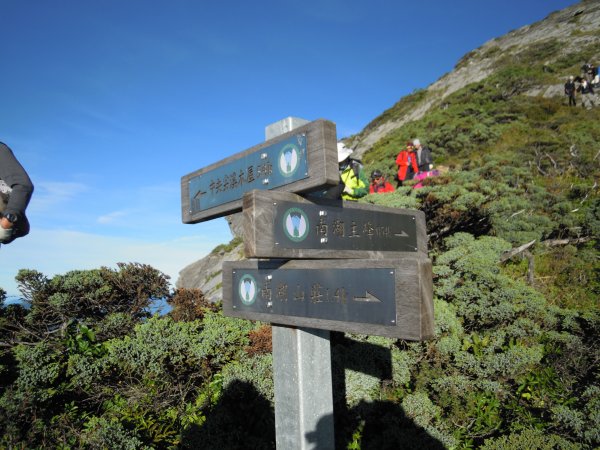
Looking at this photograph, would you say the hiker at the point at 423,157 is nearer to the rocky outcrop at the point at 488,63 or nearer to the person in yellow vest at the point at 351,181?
the person in yellow vest at the point at 351,181

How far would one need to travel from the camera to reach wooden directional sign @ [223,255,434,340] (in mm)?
1678

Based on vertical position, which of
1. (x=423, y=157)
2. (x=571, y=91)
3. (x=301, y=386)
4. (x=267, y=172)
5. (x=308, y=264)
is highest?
(x=571, y=91)

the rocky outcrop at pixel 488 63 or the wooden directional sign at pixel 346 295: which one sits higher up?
the rocky outcrop at pixel 488 63

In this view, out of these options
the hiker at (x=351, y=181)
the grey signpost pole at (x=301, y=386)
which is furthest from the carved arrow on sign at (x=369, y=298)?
the hiker at (x=351, y=181)

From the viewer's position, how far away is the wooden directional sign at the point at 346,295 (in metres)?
1.68

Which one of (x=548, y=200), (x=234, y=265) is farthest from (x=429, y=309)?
(x=548, y=200)

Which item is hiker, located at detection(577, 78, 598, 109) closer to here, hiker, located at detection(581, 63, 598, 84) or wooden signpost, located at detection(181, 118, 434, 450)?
hiker, located at detection(581, 63, 598, 84)

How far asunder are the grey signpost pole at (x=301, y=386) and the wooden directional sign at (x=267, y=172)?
0.29 meters

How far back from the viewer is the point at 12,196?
6.47 ft

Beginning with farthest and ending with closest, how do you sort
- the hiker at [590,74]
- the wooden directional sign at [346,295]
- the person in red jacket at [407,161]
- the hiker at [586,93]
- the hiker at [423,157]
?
the hiker at [590,74]
the hiker at [586,93]
the person in red jacket at [407,161]
the hiker at [423,157]
the wooden directional sign at [346,295]

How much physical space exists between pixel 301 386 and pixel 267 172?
1.39m

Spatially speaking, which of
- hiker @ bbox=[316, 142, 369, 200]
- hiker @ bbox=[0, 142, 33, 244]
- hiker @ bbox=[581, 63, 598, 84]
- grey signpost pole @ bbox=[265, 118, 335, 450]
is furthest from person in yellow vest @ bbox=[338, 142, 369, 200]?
hiker @ bbox=[581, 63, 598, 84]

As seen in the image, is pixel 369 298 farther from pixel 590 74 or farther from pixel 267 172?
pixel 590 74

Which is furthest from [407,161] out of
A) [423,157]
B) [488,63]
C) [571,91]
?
[488,63]
